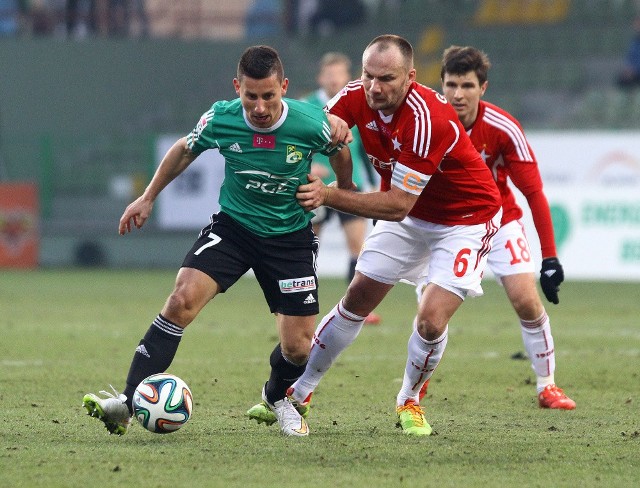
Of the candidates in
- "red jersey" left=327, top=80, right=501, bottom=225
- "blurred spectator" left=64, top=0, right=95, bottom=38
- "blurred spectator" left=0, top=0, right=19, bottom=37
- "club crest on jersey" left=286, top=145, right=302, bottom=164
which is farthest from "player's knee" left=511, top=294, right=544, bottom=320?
"blurred spectator" left=0, top=0, right=19, bottom=37

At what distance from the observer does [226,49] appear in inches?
934

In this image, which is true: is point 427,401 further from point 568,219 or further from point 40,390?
point 568,219

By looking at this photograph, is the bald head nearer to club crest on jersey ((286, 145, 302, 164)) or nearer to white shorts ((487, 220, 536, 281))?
club crest on jersey ((286, 145, 302, 164))

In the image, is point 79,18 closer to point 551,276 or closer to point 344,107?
point 551,276

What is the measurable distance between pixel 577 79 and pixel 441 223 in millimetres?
17263

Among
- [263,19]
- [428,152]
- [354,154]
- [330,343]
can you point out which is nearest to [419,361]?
[330,343]

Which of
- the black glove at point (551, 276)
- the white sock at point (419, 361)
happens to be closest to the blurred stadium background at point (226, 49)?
the black glove at point (551, 276)

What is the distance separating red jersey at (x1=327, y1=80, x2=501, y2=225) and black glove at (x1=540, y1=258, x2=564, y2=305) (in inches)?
29.2

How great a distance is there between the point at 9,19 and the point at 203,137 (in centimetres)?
1975

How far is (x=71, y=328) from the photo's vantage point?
35.7ft

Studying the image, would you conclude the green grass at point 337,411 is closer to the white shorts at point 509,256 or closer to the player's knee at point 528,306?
the player's knee at point 528,306

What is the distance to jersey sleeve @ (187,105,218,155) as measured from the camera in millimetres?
5691

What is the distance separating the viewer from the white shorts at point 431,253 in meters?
6.10

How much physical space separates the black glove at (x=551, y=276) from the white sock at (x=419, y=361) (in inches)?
42.8
